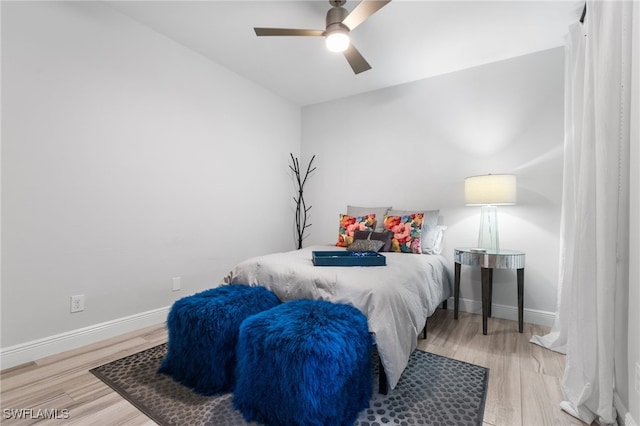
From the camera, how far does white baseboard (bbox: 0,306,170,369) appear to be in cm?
185

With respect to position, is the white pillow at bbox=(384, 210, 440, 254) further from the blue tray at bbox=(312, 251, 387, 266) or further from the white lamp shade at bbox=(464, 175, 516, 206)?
the blue tray at bbox=(312, 251, 387, 266)

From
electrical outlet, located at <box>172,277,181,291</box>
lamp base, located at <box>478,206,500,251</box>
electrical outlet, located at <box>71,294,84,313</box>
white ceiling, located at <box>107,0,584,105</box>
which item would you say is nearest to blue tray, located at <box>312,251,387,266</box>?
lamp base, located at <box>478,206,500,251</box>

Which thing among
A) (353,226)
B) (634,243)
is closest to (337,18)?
(353,226)

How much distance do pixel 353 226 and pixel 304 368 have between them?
6.76 ft

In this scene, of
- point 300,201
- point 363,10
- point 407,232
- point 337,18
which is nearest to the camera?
point 363,10

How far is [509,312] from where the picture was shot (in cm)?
280

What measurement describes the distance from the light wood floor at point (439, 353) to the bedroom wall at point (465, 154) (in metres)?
0.70

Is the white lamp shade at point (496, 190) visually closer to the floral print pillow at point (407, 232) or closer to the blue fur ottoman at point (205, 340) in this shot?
the floral print pillow at point (407, 232)

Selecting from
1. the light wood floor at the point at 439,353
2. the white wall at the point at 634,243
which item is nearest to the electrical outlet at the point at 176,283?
the light wood floor at the point at 439,353

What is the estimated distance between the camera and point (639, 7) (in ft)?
3.72

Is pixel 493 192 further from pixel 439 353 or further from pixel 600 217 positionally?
pixel 439 353

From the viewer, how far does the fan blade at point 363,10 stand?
5.66ft

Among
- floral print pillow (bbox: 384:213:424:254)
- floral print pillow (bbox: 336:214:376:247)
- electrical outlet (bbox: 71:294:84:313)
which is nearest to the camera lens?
electrical outlet (bbox: 71:294:84:313)

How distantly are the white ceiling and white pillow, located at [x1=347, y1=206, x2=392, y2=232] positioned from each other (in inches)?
58.8
